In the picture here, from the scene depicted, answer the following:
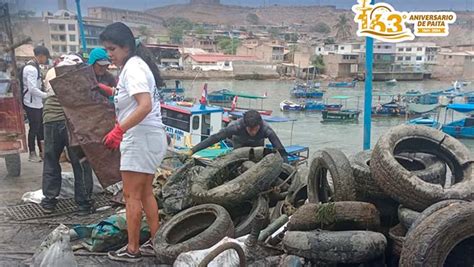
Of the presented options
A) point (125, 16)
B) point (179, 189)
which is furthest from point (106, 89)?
point (125, 16)

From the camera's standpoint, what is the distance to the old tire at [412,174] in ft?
11.9

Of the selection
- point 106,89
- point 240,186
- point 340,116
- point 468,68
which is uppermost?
point 106,89

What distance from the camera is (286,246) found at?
11.2ft

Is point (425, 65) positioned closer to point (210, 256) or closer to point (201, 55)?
point (201, 55)

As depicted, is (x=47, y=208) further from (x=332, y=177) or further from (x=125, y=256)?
(x=332, y=177)

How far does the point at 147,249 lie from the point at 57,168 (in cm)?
158

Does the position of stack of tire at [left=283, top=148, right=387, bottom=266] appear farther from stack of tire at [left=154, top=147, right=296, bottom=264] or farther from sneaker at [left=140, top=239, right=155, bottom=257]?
sneaker at [left=140, top=239, right=155, bottom=257]

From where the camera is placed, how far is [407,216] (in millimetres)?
3520

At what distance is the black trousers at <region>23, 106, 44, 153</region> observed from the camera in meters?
6.88

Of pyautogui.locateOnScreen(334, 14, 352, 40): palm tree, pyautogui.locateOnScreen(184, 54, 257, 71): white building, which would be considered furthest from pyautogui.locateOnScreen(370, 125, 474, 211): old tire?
pyautogui.locateOnScreen(334, 14, 352, 40): palm tree

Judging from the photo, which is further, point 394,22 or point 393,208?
point 394,22

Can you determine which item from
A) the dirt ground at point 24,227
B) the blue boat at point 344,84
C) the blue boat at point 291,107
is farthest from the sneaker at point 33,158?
the blue boat at point 344,84

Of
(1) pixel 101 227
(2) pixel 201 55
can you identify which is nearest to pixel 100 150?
(1) pixel 101 227

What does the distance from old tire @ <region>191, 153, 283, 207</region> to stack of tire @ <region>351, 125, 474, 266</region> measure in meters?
0.75
